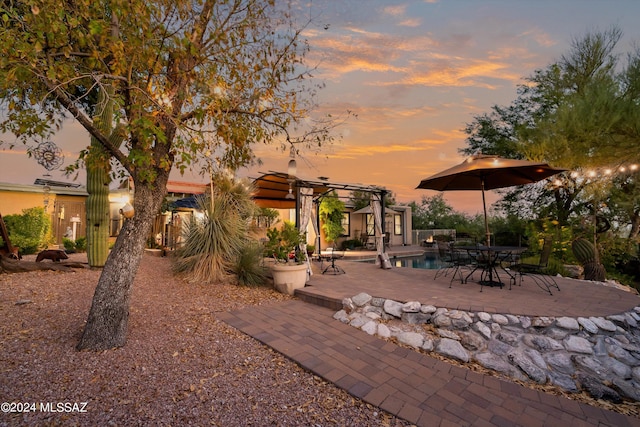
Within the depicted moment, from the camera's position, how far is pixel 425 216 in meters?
25.2

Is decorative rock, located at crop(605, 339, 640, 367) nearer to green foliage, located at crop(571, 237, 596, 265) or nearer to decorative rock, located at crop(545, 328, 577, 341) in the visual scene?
decorative rock, located at crop(545, 328, 577, 341)

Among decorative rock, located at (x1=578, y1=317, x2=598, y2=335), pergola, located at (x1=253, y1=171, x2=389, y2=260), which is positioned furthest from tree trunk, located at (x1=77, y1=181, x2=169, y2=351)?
decorative rock, located at (x1=578, y1=317, x2=598, y2=335)

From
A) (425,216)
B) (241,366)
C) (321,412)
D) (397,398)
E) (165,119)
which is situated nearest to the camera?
(321,412)

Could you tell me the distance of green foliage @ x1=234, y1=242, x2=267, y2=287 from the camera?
229 inches

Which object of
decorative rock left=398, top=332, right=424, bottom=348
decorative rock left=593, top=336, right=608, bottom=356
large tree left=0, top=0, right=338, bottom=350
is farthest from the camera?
decorative rock left=398, top=332, right=424, bottom=348

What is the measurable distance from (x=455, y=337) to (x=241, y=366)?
245 centimetres

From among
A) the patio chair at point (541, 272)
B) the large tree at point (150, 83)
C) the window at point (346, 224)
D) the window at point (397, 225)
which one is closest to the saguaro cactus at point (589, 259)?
the patio chair at point (541, 272)

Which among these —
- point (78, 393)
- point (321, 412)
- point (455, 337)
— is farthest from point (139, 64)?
point (455, 337)

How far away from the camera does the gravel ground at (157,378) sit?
1995 millimetres

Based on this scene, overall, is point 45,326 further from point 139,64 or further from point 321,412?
point 321,412

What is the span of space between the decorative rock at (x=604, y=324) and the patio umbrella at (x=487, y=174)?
5.78 feet

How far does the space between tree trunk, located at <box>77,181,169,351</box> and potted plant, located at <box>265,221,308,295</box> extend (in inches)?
103

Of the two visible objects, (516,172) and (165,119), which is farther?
(516,172)

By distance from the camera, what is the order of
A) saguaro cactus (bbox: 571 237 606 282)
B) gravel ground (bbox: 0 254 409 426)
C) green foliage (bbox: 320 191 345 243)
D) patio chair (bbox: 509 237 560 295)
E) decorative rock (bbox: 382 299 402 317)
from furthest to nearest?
green foliage (bbox: 320 191 345 243)
saguaro cactus (bbox: 571 237 606 282)
patio chair (bbox: 509 237 560 295)
decorative rock (bbox: 382 299 402 317)
gravel ground (bbox: 0 254 409 426)
